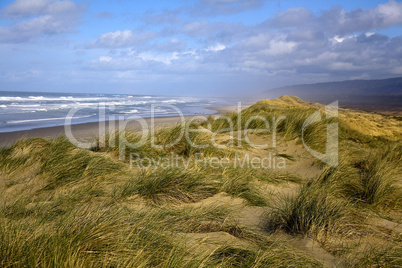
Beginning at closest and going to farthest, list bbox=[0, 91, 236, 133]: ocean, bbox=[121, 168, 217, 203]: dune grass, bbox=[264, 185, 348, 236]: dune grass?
bbox=[264, 185, 348, 236]: dune grass, bbox=[121, 168, 217, 203]: dune grass, bbox=[0, 91, 236, 133]: ocean

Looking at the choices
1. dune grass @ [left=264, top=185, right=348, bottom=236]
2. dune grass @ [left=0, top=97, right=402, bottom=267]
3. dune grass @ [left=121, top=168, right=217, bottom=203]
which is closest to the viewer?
dune grass @ [left=0, top=97, right=402, bottom=267]

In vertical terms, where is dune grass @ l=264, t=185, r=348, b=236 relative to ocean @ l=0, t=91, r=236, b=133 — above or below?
below

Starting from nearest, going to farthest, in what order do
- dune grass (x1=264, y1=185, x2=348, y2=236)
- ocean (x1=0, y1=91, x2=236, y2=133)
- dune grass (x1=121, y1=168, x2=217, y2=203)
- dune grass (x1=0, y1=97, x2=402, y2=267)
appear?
dune grass (x1=0, y1=97, x2=402, y2=267), dune grass (x1=264, y1=185, x2=348, y2=236), dune grass (x1=121, y1=168, x2=217, y2=203), ocean (x1=0, y1=91, x2=236, y2=133)

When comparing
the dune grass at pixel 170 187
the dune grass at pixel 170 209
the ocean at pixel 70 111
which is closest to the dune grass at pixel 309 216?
the dune grass at pixel 170 209

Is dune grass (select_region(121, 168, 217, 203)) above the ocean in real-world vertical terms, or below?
below

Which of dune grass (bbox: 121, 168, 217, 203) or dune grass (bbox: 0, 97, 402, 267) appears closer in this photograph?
dune grass (bbox: 0, 97, 402, 267)

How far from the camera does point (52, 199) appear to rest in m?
3.18

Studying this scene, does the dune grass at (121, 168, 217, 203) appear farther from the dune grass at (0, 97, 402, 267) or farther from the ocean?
the ocean

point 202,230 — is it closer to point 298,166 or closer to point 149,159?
point 149,159

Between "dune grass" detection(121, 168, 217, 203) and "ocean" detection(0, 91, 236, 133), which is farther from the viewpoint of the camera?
"ocean" detection(0, 91, 236, 133)

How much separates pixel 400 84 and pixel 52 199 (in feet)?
289

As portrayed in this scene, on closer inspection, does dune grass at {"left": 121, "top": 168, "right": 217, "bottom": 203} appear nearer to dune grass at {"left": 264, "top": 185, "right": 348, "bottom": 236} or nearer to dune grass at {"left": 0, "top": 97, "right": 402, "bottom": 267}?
dune grass at {"left": 0, "top": 97, "right": 402, "bottom": 267}

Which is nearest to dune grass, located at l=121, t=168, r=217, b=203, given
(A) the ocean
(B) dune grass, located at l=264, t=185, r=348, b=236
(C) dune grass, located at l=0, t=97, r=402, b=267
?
(C) dune grass, located at l=0, t=97, r=402, b=267

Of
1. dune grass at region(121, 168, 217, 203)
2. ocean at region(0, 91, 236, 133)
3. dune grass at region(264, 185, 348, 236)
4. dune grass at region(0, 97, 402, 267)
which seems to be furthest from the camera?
ocean at region(0, 91, 236, 133)
